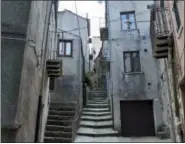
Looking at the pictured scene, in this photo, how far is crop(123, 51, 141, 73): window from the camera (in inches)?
547

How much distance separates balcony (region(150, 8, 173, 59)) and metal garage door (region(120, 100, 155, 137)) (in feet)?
15.9

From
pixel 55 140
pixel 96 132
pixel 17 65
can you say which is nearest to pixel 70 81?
pixel 96 132

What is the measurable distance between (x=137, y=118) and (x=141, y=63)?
316 centimetres

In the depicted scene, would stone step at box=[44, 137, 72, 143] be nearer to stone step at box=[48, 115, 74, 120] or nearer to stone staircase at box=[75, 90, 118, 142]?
stone staircase at box=[75, 90, 118, 142]

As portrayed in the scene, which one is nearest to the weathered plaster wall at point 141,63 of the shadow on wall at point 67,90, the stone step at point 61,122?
the shadow on wall at point 67,90

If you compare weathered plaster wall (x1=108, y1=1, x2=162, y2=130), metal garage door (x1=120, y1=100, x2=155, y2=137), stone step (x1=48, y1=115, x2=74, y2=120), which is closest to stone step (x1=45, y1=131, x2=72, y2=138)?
stone step (x1=48, y1=115, x2=74, y2=120)

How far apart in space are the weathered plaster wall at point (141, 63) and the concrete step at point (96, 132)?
534 mm

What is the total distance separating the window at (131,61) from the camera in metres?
13.9

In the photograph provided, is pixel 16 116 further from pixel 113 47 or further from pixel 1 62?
pixel 113 47

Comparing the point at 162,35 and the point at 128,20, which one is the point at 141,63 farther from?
the point at 162,35

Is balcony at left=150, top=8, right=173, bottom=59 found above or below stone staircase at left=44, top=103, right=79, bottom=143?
above

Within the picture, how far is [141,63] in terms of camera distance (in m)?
13.8

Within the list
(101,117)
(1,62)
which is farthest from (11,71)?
(101,117)

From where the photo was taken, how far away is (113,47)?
14.2m
